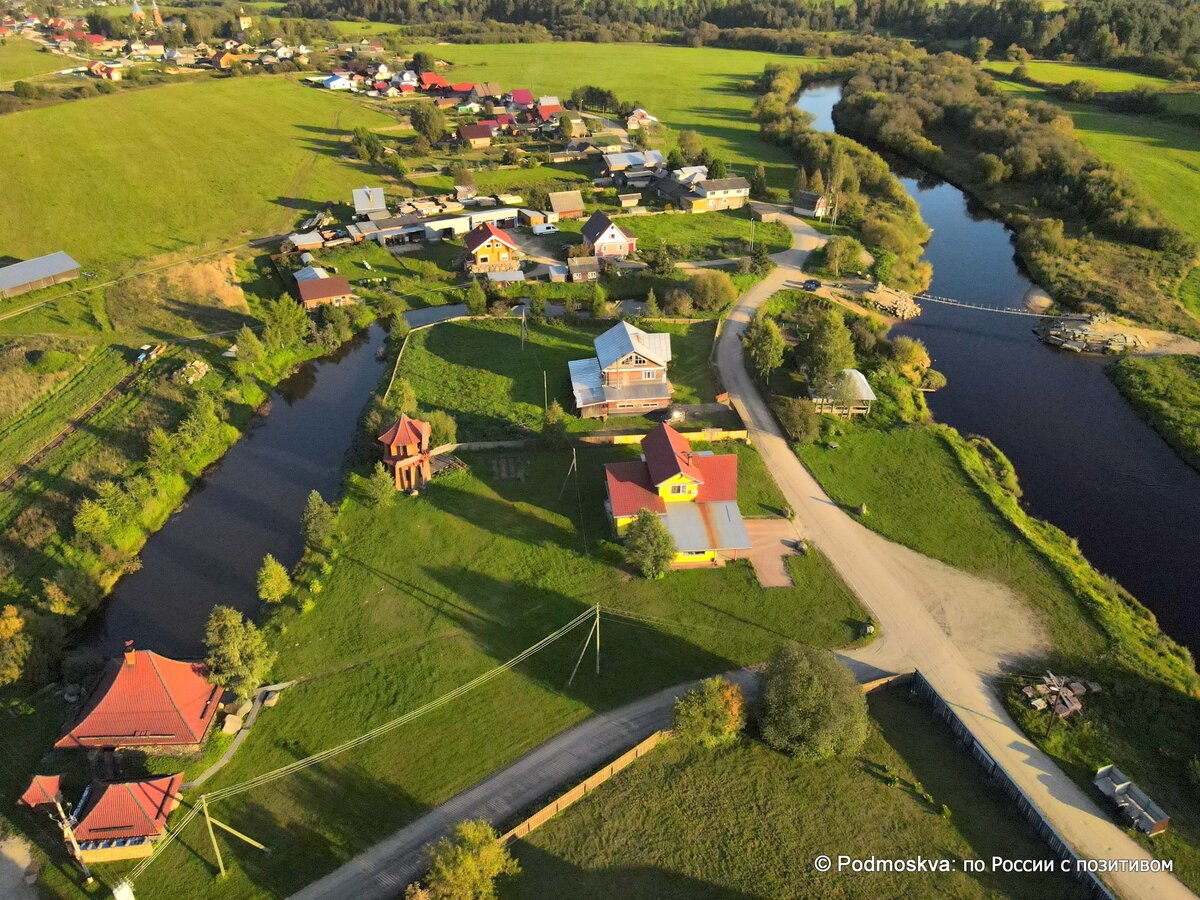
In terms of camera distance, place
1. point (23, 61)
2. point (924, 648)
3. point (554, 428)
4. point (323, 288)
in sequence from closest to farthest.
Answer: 1. point (924, 648)
2. point (554, 428)
3. point (323, 288)
4. point (23, 61)

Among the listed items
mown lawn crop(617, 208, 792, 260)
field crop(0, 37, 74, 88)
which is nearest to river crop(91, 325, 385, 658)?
mown lawn crop(617, 208, 792, 260)

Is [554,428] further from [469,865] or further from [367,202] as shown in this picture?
[367,202]

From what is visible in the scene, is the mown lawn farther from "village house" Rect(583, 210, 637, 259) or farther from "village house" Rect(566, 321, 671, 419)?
"village house" Rect(566, 321, 671, 419)

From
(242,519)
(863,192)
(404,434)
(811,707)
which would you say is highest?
(811,707)

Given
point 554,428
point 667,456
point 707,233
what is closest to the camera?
point 667,456

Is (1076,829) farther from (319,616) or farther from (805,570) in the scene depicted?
(319,616)

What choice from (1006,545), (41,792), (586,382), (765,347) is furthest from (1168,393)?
(41,792)
